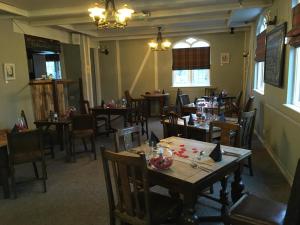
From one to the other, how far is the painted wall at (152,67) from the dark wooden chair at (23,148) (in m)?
5.82

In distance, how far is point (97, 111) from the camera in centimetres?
600

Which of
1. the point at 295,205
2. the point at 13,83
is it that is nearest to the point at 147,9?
the point at 13,83

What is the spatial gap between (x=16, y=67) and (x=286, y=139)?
5.14 metres

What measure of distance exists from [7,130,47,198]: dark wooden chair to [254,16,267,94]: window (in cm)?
438

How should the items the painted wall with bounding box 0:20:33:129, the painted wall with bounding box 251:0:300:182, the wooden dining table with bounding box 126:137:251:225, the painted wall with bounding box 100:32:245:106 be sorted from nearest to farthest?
the wooden dining table with bounding box 126:137:251:225
the painted wall with bounding box 251:0:300:182
the painted wall with bounding box 0:20:33:129
the painted wall with bounding box 100:32:245:106

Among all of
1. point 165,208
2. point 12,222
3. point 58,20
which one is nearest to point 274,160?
point 165,208

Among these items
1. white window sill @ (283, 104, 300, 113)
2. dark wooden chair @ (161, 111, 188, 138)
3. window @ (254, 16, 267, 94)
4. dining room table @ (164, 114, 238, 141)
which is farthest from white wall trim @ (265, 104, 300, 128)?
dark wooden chair @ (161, 111, 188, 138)

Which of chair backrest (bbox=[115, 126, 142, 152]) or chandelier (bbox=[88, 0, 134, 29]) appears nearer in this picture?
chair backrest (bbox=[115, 126, 142, 152])

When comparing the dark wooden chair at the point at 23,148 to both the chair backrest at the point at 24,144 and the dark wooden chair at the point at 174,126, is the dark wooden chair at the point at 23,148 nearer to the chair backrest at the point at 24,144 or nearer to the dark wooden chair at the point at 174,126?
the chair backrest at the point at 24,144

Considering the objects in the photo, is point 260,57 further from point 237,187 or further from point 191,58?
point 237,187

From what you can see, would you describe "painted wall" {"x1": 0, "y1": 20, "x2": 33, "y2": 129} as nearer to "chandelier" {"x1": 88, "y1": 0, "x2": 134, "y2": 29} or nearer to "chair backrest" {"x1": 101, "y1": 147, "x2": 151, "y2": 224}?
"chandelier" {"x1": 88, "y1": 0, "x2": 134, "y2": 29}

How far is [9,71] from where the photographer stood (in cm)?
497

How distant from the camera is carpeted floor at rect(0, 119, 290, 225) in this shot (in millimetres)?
2699

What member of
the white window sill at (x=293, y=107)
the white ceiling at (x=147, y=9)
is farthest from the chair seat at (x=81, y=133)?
the white window sill at (x=293, y=107)
